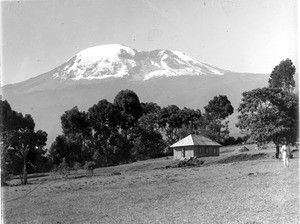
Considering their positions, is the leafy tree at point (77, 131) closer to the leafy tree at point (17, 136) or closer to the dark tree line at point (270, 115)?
the leafy tree at point (17, 136)

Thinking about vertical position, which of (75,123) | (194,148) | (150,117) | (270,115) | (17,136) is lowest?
(194,148)

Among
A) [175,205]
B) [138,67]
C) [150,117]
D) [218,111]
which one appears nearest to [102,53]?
[150,117]

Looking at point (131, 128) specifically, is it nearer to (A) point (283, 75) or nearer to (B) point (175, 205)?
(A) point (283, 75)

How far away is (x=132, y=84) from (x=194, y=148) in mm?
113841

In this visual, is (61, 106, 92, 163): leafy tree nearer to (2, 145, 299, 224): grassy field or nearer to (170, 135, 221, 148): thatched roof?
(170, 135, 221, 148): thatched roof

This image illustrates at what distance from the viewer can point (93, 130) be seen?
250 feet

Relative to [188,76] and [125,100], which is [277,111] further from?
[188,76]

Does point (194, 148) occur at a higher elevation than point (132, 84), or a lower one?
lower

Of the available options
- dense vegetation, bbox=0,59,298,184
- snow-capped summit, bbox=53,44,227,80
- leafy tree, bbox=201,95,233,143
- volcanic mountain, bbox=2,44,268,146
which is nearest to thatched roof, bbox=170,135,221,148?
dense vegetation, bbox=0,59,298,184

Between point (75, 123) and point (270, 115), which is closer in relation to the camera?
point (270, 115)

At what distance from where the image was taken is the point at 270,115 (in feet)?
133

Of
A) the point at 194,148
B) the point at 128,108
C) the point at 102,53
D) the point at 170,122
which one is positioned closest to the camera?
the point at 194,148

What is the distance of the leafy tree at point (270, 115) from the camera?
40.3m

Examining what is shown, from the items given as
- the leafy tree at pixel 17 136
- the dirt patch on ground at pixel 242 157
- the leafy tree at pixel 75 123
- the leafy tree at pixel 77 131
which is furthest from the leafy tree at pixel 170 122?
the leafy tree at pixel 17 136
